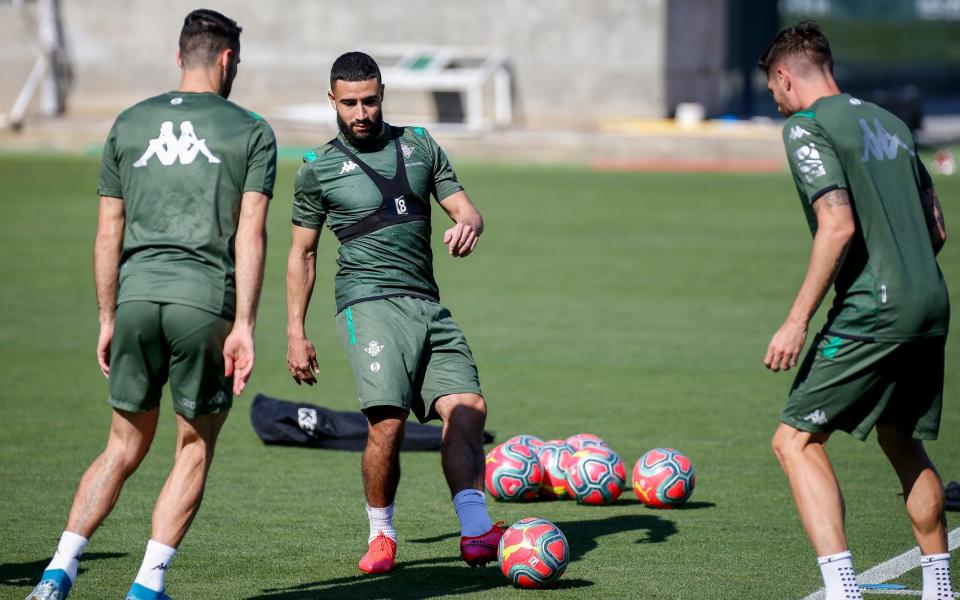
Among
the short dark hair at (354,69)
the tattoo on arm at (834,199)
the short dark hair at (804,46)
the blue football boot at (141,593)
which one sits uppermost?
the short dark hair at (804,46)

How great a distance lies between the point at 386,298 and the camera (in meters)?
6.96

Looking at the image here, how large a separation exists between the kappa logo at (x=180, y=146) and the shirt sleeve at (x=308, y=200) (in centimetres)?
121

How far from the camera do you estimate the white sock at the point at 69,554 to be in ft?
18.7

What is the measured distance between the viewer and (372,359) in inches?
268

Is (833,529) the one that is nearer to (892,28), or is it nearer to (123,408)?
(123,408)

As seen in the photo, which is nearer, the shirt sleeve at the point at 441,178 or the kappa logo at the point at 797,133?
the kappa logo at the point at 797,133

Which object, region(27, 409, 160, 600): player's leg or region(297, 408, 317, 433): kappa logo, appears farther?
region(297, 408, 317, 433): kappa logo

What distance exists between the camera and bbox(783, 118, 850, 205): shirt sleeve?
18.8 feet

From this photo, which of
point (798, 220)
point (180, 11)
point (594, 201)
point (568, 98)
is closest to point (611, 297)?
point (798, 220)

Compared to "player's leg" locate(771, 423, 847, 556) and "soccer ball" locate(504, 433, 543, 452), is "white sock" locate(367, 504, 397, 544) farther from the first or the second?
"player's leg" locate(771, 423, 847, 556)

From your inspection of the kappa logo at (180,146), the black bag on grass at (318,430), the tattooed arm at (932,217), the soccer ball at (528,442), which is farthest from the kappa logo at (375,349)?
the black bag on grass at (318,430)

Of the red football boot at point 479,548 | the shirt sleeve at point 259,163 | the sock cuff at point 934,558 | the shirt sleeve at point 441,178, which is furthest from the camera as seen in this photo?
the shirt sleeve at point 441,178

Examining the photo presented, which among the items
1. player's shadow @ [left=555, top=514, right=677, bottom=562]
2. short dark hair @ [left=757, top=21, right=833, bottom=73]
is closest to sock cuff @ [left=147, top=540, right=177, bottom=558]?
player's shadow @ [left=555, top=514, right=677, bottom=562]

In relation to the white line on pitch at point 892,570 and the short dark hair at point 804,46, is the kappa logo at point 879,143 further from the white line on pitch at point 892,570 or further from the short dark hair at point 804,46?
the white line on pitch at point 892,570
